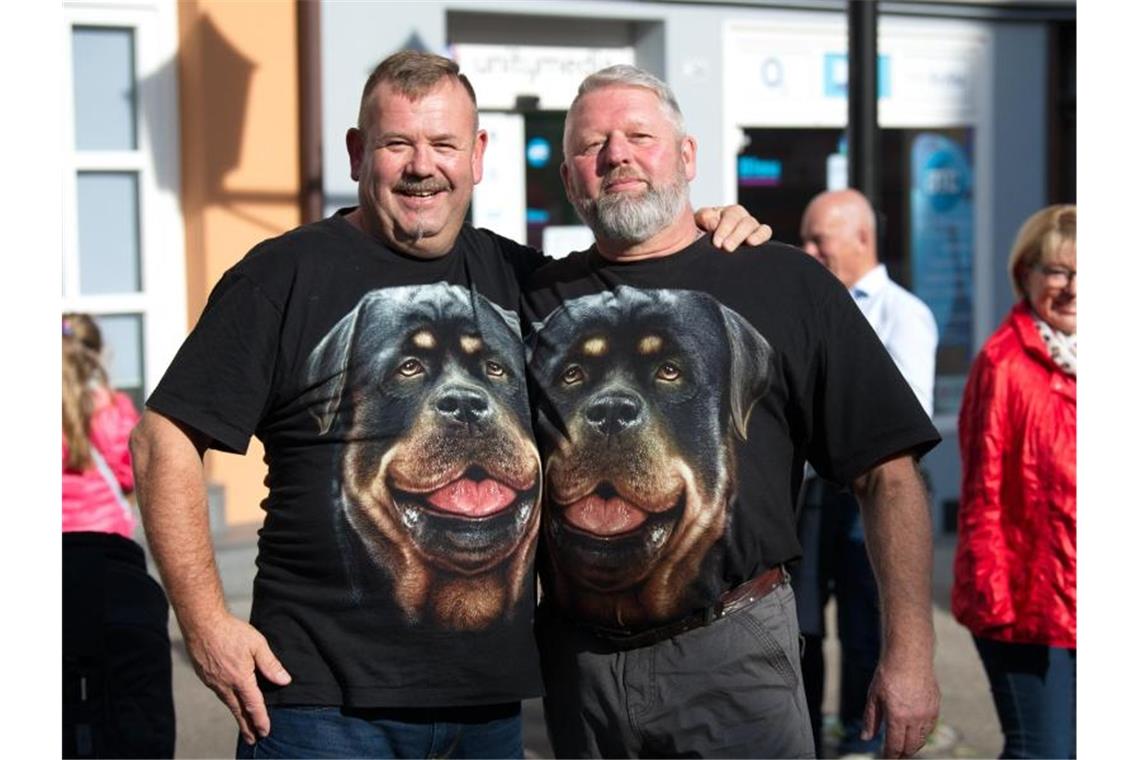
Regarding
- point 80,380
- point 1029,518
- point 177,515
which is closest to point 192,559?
point 177,515

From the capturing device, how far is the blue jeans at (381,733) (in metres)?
3.26

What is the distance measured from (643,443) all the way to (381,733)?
0.79 m

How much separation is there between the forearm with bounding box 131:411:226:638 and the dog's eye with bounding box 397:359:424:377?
44cm

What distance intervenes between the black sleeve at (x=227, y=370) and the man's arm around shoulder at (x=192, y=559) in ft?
0.17

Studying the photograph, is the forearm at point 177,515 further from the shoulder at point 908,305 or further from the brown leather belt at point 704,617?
the shoulder at point 908,305

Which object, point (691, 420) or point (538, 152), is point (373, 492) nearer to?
point (691, 420)

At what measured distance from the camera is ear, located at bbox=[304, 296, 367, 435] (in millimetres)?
3273

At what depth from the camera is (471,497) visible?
10.8 ft

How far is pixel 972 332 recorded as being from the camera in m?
10.5

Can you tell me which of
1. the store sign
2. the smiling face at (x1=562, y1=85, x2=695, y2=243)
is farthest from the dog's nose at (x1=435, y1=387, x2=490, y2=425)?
the store sign

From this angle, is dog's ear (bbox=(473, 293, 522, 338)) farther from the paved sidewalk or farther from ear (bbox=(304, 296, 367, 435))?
the paved sidewalk

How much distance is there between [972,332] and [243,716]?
8.01m
